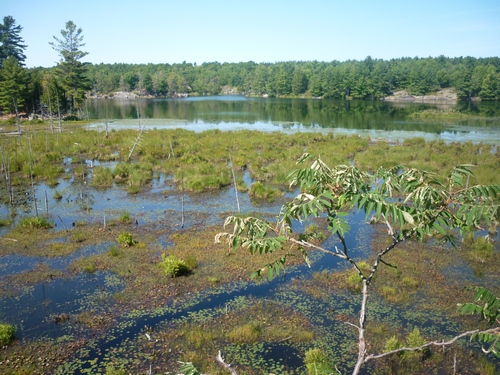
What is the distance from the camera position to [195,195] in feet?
94.3

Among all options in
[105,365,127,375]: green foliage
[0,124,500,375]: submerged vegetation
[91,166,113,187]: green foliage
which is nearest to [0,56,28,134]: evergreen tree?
[91,166,113,187]: green foliage

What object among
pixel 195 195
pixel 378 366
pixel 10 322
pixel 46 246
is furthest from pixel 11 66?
pixel 378 366

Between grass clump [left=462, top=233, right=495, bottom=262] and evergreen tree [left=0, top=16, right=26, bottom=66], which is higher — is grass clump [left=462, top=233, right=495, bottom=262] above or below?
below

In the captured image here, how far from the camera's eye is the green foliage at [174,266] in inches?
643

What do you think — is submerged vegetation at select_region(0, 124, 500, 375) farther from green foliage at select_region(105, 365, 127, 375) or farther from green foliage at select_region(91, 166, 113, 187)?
green foliage at select_region(91, 166, 113, 187)

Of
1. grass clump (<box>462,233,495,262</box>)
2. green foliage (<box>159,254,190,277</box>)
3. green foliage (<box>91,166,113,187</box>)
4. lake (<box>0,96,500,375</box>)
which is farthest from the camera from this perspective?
green foliage (<box>91,166,113,187</box>)

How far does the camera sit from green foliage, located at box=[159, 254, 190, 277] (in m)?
16.3

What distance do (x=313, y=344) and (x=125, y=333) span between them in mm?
6104

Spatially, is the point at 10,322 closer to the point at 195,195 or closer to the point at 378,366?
the point at 378,366

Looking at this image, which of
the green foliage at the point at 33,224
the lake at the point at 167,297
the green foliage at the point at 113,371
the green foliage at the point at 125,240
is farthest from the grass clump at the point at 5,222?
the green foliage at the point at 113,371

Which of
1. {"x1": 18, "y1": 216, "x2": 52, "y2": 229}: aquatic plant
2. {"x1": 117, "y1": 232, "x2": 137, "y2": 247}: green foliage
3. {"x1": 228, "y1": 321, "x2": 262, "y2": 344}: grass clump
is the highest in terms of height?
{"x1": 18, "y1": 216, "x2": 52, "y2": 229}: aquatic plant

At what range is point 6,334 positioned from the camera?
1219cm

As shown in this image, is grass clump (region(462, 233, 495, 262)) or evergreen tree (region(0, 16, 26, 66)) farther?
evergreen tree (region(0, 16, 26, 66))

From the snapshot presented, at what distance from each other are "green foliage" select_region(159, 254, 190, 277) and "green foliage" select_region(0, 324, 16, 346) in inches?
226
